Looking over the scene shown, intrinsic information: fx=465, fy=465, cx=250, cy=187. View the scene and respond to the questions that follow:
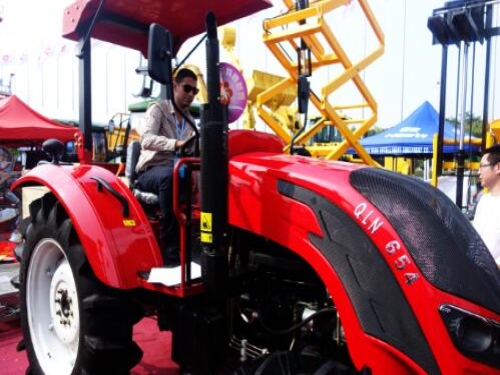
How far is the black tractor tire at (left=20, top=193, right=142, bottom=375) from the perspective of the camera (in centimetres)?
219

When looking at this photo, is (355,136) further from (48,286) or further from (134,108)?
(48,286)

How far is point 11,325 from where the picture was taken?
3508mm

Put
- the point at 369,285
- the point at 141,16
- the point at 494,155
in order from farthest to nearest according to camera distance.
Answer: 1. the point at 494,155
2. the point at 141,16
3. the point at 369,285

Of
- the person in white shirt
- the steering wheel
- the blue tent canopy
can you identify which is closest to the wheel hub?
the steering wheel

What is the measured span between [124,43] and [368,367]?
8.28 feet

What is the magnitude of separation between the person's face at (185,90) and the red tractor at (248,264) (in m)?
0.46

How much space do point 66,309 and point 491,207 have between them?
2.69 m

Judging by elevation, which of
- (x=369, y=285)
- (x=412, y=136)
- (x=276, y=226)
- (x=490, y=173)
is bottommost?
(x=369, y=285)

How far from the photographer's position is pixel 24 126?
30.9ft

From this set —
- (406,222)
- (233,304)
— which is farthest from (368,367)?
(233,304)

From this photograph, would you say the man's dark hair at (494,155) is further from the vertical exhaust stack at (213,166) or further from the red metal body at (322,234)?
the vertical exhaust stack at (213,166)

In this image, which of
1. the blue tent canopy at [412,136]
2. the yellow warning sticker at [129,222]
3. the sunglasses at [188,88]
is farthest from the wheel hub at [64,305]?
the blue tent canopy at [412,136]

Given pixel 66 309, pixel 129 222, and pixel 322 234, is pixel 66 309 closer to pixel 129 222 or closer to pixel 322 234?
pixel 129 222

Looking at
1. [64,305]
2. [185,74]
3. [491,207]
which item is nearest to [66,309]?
[64,305]
